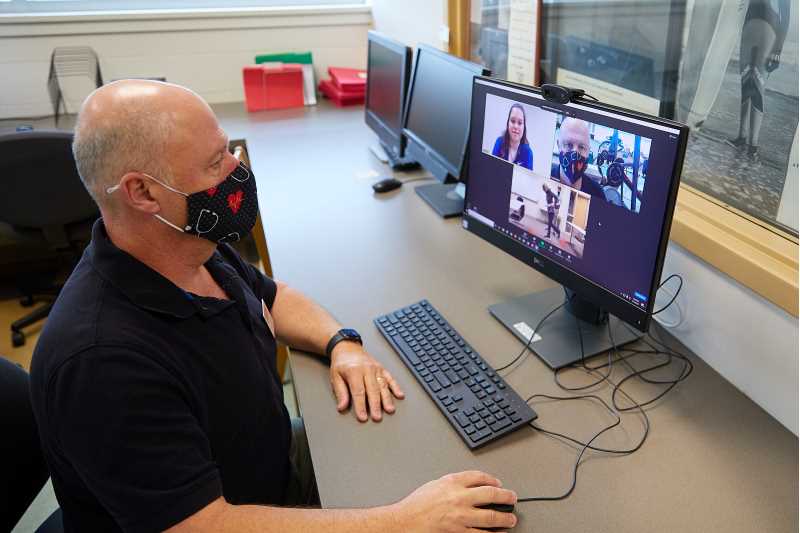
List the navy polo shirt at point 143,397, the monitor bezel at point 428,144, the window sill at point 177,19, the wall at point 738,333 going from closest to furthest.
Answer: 1. the navy polo shirt at point 143,397
2. the wall at point 738,333
3. the monitor bezel at point 428,144
4. the window sill at point 177,19

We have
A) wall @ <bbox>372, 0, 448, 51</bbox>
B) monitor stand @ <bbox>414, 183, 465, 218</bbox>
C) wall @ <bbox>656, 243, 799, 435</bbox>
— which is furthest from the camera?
wall @ <bbox>372, 0, 448, 51</bbox>

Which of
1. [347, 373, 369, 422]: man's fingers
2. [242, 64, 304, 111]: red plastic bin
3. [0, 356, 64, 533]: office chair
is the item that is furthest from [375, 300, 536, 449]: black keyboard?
[242, 64, 304, 111]: red plastic bin

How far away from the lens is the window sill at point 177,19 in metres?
2.88

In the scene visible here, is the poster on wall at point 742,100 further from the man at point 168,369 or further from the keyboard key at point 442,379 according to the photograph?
the man at point 168,369

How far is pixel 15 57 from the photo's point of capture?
292cm

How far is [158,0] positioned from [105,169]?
2767 mm

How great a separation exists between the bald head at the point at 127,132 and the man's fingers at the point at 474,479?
65 cm

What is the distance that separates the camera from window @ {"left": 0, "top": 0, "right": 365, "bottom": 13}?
296 cm

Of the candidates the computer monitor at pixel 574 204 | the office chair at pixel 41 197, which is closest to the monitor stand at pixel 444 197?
the computer monitor at pixel 574 204

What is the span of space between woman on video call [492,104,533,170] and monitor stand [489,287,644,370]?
0.33 metres

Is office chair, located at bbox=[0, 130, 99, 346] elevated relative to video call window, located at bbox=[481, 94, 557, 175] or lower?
lower

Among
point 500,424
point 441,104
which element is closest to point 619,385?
point 500,424

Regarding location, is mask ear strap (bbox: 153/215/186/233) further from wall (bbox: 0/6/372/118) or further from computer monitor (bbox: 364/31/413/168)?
wall (bbox: 0/6/372/118)

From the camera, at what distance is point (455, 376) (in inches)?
42.6
